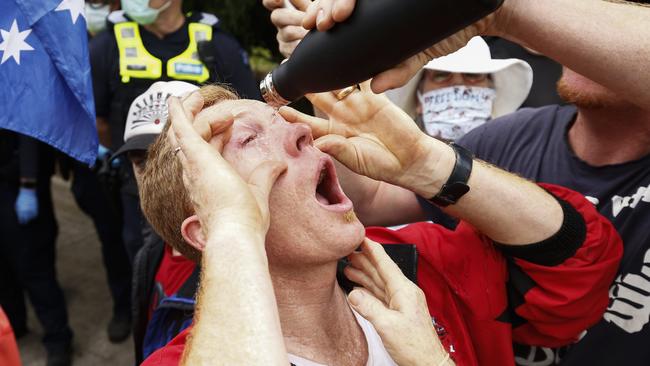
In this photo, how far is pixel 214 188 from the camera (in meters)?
1.19

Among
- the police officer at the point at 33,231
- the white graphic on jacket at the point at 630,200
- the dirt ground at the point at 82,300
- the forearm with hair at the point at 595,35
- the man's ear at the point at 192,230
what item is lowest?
the dirt ground at the point at 82,300

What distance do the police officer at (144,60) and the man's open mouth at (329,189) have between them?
197cm

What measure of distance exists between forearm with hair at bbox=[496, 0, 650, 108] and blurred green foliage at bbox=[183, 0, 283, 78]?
4317 millimetres

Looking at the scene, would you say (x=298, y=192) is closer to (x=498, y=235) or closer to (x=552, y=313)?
(x=498, y=235)

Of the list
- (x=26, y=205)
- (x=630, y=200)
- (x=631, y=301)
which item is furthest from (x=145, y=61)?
(x=631, y=301)

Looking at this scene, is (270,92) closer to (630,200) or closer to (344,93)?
(344,93)

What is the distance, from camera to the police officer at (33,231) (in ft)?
12.2

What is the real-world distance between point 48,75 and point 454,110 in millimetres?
2028

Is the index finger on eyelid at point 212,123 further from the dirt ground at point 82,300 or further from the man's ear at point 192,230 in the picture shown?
the dirt ground at point 82,300

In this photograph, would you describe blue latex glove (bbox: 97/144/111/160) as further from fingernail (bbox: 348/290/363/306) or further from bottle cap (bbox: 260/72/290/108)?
fingernail (bbox: 348/290/363/306)

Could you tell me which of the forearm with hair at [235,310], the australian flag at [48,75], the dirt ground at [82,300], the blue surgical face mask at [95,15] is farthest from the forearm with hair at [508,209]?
the blue surgical face mask at [95,15]

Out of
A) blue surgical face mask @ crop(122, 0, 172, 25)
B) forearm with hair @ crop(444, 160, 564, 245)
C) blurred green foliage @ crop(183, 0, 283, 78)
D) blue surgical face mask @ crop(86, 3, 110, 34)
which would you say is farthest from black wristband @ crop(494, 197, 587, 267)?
blurred green foliage @ crop(183, 0, 283, 78)

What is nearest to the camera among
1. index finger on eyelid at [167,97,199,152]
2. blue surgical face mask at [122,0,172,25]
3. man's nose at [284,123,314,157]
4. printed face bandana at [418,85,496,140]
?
index finger on eyelid at [167,97,199,152]

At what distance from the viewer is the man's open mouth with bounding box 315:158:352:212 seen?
171cm
